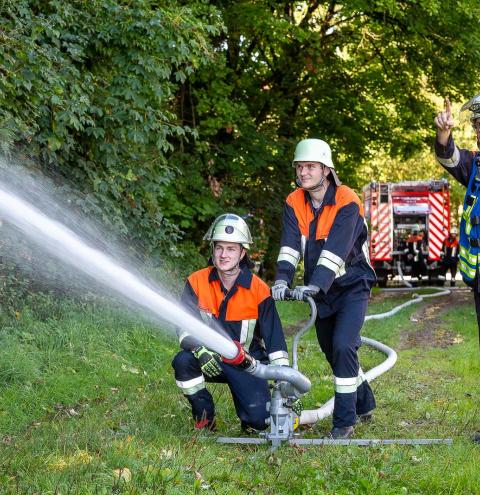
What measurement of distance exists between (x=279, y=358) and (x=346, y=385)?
1.62 feet

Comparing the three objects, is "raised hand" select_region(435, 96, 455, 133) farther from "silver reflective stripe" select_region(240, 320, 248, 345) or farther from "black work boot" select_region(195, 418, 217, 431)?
"black work boot" select_region(195, 418, 217, 431)

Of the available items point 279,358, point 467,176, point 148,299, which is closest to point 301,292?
point 279,358

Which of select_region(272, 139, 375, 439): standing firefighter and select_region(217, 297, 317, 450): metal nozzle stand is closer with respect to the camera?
select_region(217, 297, 317, 450): metal nozzle stand

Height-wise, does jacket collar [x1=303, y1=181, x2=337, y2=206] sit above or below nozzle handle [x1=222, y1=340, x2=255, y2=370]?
above

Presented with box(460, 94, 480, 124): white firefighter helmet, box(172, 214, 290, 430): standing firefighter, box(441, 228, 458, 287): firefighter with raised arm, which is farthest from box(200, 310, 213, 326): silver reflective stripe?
box(441, 228, 458, 287): firefighter with raised arm

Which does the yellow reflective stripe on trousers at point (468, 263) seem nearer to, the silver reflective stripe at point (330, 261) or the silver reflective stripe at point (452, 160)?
the silver reflective stripe at point (452, 160)

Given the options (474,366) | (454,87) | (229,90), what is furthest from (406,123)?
(474,366)

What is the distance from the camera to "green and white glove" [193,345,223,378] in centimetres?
509

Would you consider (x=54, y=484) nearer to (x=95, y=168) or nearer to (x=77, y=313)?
(x=77, y=313)

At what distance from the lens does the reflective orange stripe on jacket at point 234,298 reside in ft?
17.8

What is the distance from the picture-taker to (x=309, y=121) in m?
17.9

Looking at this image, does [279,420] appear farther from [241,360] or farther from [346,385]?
[346,385]

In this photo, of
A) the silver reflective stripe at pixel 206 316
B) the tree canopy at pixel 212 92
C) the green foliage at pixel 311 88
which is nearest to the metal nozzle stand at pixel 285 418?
the silver reflective stripe at pixel 206 316

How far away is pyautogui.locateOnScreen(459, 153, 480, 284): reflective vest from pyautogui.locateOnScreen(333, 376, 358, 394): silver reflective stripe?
0.98m
